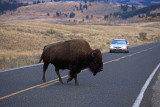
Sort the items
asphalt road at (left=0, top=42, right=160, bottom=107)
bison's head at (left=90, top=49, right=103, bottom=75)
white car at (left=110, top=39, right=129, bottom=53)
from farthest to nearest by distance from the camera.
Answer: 1. white car at (left=110, top=39, right=129, bottom=53)
2. bison's head at (left=90, top=49, right=103, bottom=75)
3. asphalt road at (left=0, top=42, right=160, bottom=107)

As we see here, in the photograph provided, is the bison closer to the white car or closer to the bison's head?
the bison's head

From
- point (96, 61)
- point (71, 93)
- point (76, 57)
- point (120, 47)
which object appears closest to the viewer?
point (71, 93)

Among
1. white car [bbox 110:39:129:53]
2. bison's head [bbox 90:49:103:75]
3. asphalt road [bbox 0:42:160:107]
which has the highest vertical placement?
bison's head [bbox 90:49:103:75]

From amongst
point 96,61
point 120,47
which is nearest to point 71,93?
point 96,61

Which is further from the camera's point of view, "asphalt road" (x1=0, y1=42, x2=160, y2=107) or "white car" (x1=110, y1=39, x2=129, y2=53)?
"white car" (x1=110, y1=39, x2=129, y2=53)

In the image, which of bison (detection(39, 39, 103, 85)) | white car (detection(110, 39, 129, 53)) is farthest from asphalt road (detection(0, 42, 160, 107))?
white car (detection(110, 39, 129, 53))

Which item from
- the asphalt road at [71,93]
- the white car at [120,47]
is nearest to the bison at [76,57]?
the asphalt road at [71,93]

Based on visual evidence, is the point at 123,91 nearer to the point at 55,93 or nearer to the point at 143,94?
the point at 143,94

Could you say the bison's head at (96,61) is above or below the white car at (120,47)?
above

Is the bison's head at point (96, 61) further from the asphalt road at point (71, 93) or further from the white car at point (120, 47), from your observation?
the white car at point (120, 47)

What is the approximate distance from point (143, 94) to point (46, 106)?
3.40 metres

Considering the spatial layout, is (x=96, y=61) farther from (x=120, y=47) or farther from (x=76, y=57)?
(x=120, y=47)

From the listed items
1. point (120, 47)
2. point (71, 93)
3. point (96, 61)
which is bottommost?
point (120, 47)

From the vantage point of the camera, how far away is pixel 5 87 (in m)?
10.5
